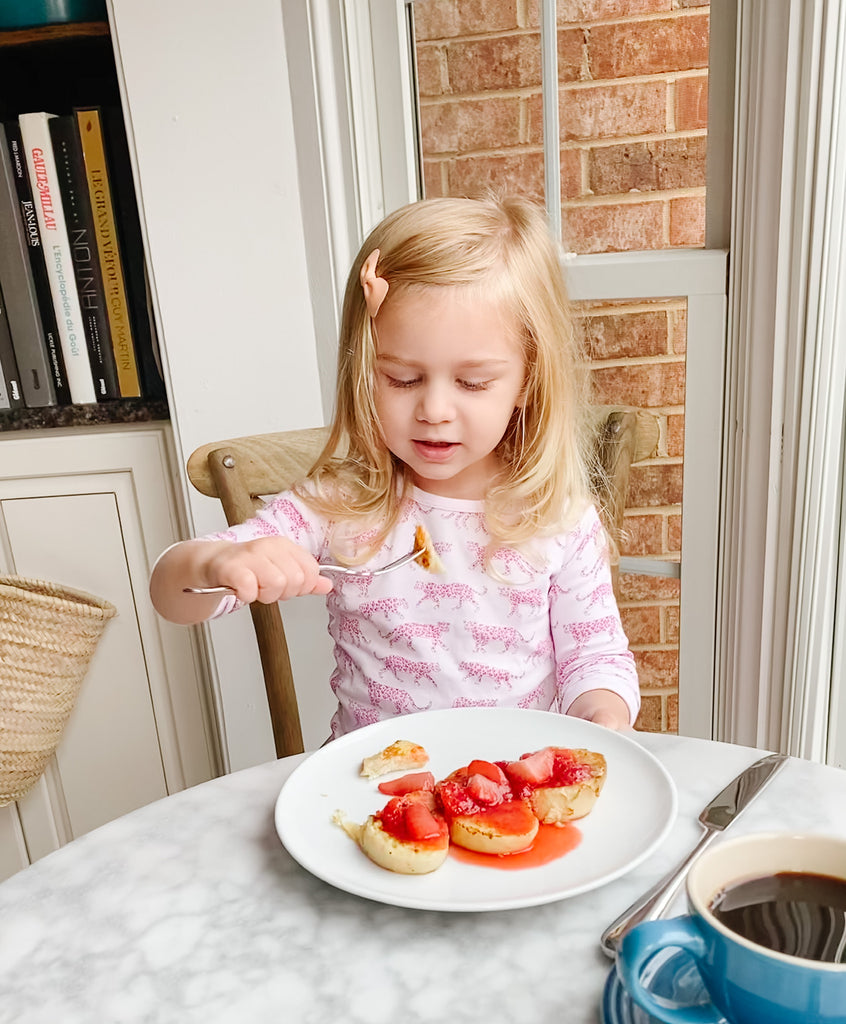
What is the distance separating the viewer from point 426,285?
3.11 feet

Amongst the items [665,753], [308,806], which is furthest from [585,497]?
[308,806]

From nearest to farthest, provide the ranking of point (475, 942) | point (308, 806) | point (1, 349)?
point (475, 942)
point (308, 806)
point (1, 349)

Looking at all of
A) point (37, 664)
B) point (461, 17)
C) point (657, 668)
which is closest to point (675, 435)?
point (657, 668)

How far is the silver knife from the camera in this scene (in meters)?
0.52

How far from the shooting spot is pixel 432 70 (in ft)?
4.72

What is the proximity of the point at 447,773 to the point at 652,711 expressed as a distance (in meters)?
0.96

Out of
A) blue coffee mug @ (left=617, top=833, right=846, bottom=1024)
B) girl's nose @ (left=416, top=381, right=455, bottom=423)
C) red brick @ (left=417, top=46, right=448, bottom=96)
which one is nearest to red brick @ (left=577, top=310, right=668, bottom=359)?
red brick @ (left=417, top=46, right=448, bottom=96)

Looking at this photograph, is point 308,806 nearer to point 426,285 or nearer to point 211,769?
point 426,285

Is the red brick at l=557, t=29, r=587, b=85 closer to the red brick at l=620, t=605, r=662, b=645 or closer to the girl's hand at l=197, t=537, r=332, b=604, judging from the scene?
the red brick at l=620, t=605, r=662, b=645

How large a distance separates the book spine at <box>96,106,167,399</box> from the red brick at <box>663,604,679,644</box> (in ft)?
2.92

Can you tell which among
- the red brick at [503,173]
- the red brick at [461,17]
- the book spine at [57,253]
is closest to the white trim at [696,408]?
the red brick at [503,173]

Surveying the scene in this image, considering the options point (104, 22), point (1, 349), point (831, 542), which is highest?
point (104, 22)

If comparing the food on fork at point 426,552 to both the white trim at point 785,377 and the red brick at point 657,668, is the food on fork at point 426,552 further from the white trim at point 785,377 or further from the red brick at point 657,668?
the red brick at point 657,668

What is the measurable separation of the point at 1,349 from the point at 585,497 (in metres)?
0.96
